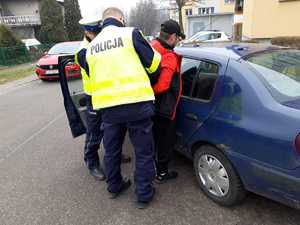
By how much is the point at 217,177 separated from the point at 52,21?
28162 millimetres

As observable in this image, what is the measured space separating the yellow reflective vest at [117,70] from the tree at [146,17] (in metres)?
57.6

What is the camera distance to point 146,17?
6216 cm

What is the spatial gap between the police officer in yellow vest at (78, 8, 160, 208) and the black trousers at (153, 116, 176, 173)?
336mm

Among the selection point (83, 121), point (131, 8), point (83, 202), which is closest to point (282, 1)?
point (83, 121)

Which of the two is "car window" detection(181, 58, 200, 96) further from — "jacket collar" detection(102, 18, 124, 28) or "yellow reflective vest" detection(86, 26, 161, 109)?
"jacket collar" detection(102, 18, 124, 28)

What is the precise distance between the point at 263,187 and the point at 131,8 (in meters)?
75.4

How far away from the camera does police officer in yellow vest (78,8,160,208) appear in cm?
234

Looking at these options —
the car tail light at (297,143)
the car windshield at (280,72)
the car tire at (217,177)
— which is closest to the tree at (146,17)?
the car windshield at (280,72)

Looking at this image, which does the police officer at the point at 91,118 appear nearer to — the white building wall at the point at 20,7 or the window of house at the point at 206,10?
the white building wall at the point at 20,7

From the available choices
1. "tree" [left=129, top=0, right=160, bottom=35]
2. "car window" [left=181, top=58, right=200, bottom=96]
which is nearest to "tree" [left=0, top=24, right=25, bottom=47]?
"car window" [left=181, top=58, right=200, bottom=96]

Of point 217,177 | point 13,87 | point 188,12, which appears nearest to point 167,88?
point 217,177

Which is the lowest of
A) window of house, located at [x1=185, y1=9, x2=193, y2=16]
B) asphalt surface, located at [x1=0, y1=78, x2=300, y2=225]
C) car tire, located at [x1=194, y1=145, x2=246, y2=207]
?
asphalt surface, located at [x1=0, y1=78, x2=300, y2=225]

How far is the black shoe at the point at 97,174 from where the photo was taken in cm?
337

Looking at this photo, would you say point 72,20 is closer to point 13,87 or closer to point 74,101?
point 13,87
